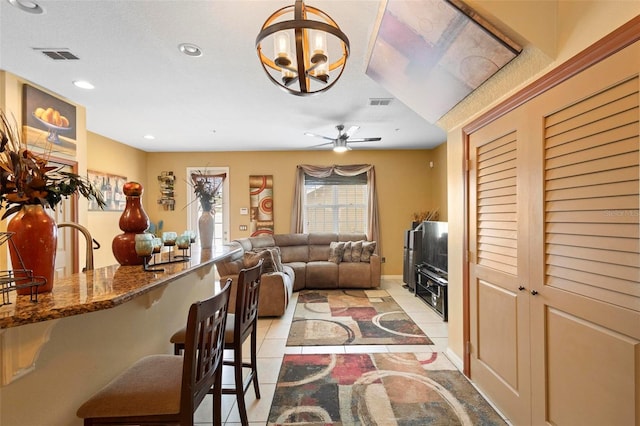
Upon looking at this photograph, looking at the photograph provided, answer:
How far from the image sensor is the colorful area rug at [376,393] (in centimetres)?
205

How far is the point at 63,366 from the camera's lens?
1172 mm

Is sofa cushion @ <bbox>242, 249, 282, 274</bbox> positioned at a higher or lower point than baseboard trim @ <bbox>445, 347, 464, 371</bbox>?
higher

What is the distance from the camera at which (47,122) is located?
3383mm

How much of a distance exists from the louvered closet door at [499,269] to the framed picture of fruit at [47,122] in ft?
12.7

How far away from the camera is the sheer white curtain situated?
646 cm

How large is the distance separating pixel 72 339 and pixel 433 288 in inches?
159

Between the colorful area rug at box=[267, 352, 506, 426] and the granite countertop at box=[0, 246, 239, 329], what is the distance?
4.44 feet

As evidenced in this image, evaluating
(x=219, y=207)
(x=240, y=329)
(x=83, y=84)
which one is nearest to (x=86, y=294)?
(x=240, y=329)

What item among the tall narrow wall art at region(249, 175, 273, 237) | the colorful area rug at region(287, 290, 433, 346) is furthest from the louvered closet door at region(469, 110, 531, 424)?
the tall narrow wall art at region(249, 175, 273, 237)

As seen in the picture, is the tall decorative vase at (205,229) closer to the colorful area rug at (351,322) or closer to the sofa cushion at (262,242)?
the colorful area rug at (351,322)

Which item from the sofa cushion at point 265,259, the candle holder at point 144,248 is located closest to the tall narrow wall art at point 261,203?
the sofa cushion at point 265,259

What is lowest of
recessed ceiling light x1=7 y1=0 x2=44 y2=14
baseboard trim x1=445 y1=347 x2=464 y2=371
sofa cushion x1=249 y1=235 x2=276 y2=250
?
baseboard trim x1=445 y1=347 x2=464 y2=371

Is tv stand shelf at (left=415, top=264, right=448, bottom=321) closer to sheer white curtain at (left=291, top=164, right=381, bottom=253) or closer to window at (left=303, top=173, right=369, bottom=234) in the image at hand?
sheer white curtain at (left=291, top=164, right=381, bottom=253)

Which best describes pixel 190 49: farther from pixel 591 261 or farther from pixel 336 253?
pixel 336 253
